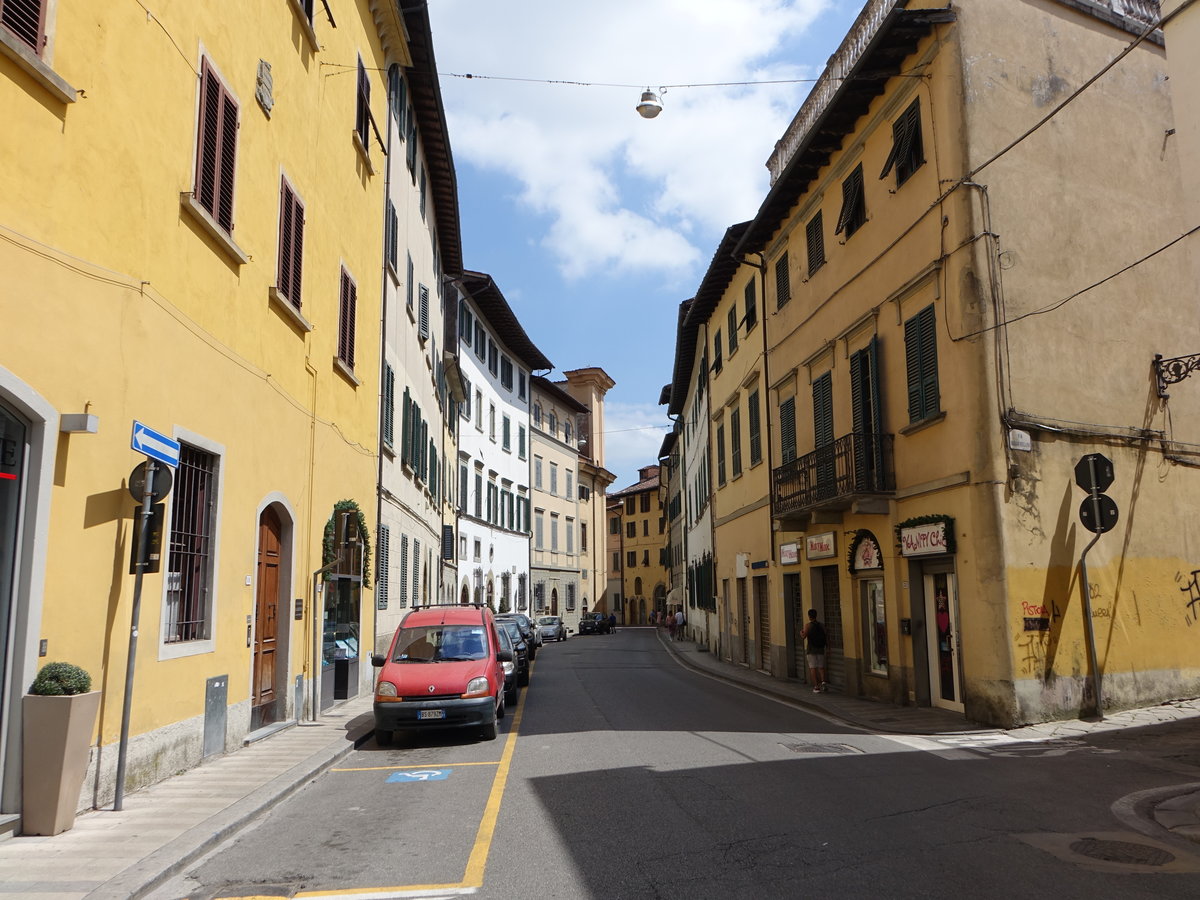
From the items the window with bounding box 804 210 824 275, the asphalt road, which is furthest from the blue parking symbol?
the window with bounding box 804 210 824 275

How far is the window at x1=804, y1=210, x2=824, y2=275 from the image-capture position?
20359 mm

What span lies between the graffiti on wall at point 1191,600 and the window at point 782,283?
10.5 meters

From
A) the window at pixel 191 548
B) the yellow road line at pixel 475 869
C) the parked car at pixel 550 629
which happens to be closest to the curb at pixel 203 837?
the yellow road line at pixel 475 869

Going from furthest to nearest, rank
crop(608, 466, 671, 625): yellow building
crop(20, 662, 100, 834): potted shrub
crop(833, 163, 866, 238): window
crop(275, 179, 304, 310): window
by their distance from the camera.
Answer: crop(608, 466, 671, 625): yellow building
crop(833, 163, 866, 238): window
crop(275, 179, 304, 310): window
crop(20, 662, 100, 834): potted shrub

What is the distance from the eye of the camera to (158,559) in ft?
28.2

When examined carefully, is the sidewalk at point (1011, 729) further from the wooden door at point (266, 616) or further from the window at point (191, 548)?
the window at point (191, 548)

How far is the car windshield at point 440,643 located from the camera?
13789 mm

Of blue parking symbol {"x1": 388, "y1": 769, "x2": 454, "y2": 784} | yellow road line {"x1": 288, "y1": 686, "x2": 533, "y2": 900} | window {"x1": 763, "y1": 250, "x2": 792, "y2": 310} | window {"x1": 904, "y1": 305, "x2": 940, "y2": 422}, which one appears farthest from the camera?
window {"x1": 763, "y1": 250, "x2": 792, "y2": 310}

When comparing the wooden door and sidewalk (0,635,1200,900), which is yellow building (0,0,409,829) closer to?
the wooden door

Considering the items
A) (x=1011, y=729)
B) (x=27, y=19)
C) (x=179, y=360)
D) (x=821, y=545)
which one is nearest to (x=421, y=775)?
(x=179, y=360)

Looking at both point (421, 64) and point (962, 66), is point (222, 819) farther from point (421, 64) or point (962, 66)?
point (421, 64)

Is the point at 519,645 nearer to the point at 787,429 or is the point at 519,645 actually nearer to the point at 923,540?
the point at 787,429

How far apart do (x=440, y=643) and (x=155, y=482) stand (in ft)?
20.8

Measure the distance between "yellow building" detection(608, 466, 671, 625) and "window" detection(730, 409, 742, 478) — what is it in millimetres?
54701
